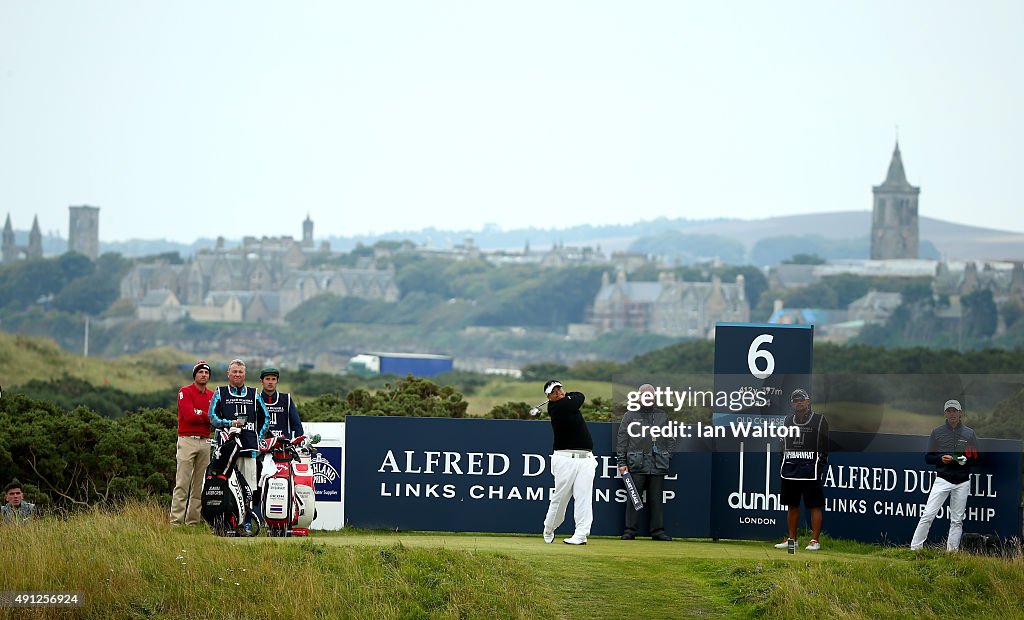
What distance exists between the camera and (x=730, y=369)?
1750 centimetres

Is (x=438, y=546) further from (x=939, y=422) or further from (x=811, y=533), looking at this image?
(x=939, y=422)

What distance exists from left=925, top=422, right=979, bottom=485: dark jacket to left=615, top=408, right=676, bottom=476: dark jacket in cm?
272

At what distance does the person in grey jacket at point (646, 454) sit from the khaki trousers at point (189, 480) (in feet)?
14.1

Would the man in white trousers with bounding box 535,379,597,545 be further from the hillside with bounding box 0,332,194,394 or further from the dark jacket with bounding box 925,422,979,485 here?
the hillside with bounding box 0,332,194,394

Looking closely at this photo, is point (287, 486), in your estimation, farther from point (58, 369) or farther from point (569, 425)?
point (58, 369)

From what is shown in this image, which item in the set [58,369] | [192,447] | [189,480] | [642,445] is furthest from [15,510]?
[58,369]

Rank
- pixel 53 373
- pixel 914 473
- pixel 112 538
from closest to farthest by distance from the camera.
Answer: pixel 112 538 → pixel 914 473 → pixel 53 373

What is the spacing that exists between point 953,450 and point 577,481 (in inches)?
151

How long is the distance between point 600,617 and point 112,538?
4754 millimetres

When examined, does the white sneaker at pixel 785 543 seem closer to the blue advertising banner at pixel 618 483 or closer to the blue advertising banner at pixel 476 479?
the blue advertising banner at pixel 618 483

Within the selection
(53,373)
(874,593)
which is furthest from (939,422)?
(53,373)

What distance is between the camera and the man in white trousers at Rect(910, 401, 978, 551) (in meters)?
16.5

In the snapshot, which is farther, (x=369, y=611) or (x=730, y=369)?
(x=730, y=369)

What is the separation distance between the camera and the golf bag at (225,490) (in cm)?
1591
